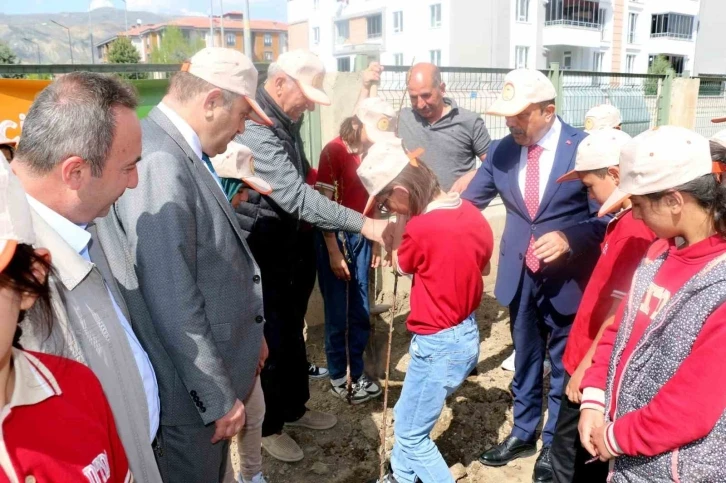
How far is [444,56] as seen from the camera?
3881 centimetres

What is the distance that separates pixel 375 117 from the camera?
387 centimetres

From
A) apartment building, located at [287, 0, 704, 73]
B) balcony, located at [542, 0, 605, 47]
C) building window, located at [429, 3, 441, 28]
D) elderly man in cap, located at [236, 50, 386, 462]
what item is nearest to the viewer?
elderly man in cap, located at [236, 50, 386, 462]

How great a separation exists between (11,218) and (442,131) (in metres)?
3.72

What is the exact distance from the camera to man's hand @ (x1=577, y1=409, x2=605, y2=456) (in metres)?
1.88

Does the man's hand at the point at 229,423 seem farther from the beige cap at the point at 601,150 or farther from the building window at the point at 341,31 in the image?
the building window at the point at 341,31

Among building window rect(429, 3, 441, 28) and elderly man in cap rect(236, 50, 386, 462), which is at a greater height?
building window rect(429, 3, 441, 28)

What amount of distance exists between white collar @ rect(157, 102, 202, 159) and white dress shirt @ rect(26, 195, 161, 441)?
50cm

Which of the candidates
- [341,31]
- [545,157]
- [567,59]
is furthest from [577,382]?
[341,31]

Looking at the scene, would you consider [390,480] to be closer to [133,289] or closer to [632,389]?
[632,389]

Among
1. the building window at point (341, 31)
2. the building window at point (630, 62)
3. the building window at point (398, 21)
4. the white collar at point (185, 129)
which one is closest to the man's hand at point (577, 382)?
the white collar at point (185, 129)

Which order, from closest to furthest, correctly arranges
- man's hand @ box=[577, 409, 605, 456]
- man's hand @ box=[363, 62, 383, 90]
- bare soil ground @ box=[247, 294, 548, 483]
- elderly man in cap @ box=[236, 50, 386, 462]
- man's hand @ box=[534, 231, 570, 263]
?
man's hand @ box=[577, 409, 605, 456]
man's hand @ box=[534, 231, 570, 263]
elderly man in cap @ box=[236, 50, 386, 462]
bare soil ground @ box=[247, 294, 548, 483]
man's hand @ box=[363, 62, 383, 90]

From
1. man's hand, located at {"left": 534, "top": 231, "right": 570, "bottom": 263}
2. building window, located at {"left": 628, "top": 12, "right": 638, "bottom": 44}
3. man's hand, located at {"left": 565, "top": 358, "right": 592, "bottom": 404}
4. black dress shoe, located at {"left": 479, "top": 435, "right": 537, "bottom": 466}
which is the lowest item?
black dress shoe, located at {"left": 479, "top": 435, "right": 537, "bottom": 466}

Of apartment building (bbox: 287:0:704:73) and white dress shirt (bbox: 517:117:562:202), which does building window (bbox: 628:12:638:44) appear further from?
white dress shirt (bbox: 517:117:562:202)

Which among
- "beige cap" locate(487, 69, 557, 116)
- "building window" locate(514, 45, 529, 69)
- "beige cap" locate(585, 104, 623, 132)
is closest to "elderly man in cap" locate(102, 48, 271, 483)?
"beige cap" locate(487, 69, 557, 116)
